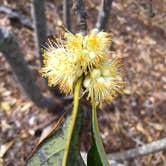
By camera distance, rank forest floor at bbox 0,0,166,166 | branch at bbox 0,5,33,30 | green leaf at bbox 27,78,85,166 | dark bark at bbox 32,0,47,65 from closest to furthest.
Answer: green leaf at bbox 27,78,85,166 → dark bark at bbox 32,0,47,65 → forest floor at bbox 0,0,166,166 → branch at bbox 0,5,33,30

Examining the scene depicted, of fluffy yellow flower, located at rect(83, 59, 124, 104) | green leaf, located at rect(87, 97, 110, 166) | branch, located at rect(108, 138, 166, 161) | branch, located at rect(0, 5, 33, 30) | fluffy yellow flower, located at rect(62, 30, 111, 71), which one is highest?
branch, located at rect(0, 5, 33, 30)

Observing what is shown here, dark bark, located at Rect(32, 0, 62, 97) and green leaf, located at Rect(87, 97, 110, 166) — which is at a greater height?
dark bark, located at Rect(32, 0, 62, 97)

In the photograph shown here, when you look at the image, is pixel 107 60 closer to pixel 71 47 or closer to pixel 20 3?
pixel 71 47

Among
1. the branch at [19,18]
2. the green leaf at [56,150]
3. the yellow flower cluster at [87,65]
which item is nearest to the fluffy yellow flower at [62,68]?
the yellow flower cluster at [87,65]

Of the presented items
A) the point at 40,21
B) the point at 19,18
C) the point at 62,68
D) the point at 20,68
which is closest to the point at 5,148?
the point at 20,68

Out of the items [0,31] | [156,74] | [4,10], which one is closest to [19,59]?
[0,31]

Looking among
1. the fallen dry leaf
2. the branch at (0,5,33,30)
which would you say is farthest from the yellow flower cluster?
the branch at (0,5,33,30)

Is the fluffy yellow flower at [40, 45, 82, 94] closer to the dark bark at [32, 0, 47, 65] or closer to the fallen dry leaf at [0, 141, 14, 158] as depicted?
the dark bark at [32, 0, 47, 65]

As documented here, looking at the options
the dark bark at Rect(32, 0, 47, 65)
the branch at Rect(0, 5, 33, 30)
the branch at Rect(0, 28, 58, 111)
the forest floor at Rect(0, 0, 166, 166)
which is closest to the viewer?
the branch at Rect(0, 28, 58, 111)

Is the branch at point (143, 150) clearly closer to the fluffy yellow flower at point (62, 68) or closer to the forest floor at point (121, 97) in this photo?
the forest floor at point (121, 97)
